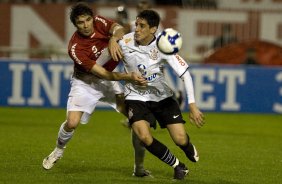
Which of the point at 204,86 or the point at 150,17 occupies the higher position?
the point at 150,17

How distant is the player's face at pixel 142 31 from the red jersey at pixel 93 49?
68cm

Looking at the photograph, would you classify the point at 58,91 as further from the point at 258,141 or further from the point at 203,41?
the point at 258,141

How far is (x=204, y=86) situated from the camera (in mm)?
19031

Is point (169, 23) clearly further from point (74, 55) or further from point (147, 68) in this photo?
point (147, 68)

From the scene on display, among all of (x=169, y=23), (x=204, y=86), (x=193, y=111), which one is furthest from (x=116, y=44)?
(x=169, y=23)

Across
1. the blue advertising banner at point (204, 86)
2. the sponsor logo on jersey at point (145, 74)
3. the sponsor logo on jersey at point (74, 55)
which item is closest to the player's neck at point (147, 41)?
the sponsor logo on jersey at point (145, 74)

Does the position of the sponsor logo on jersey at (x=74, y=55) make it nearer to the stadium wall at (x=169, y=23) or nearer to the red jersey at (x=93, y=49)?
the red jersey at (x=93, y=49)

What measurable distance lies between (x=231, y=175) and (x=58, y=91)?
379 inches

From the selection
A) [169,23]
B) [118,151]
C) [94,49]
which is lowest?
[118,151]

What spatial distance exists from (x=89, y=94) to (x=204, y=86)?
9.15 meters

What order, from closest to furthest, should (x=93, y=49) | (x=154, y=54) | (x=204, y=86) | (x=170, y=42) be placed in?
1. (x=170, y=42)
2. (x=154, y=54)
3. (x=93, y=49)
4. (x=204, y=86)

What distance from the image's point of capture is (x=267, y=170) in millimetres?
10531

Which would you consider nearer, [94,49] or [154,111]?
[154,111]

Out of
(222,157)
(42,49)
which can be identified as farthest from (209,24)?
(222,157)
